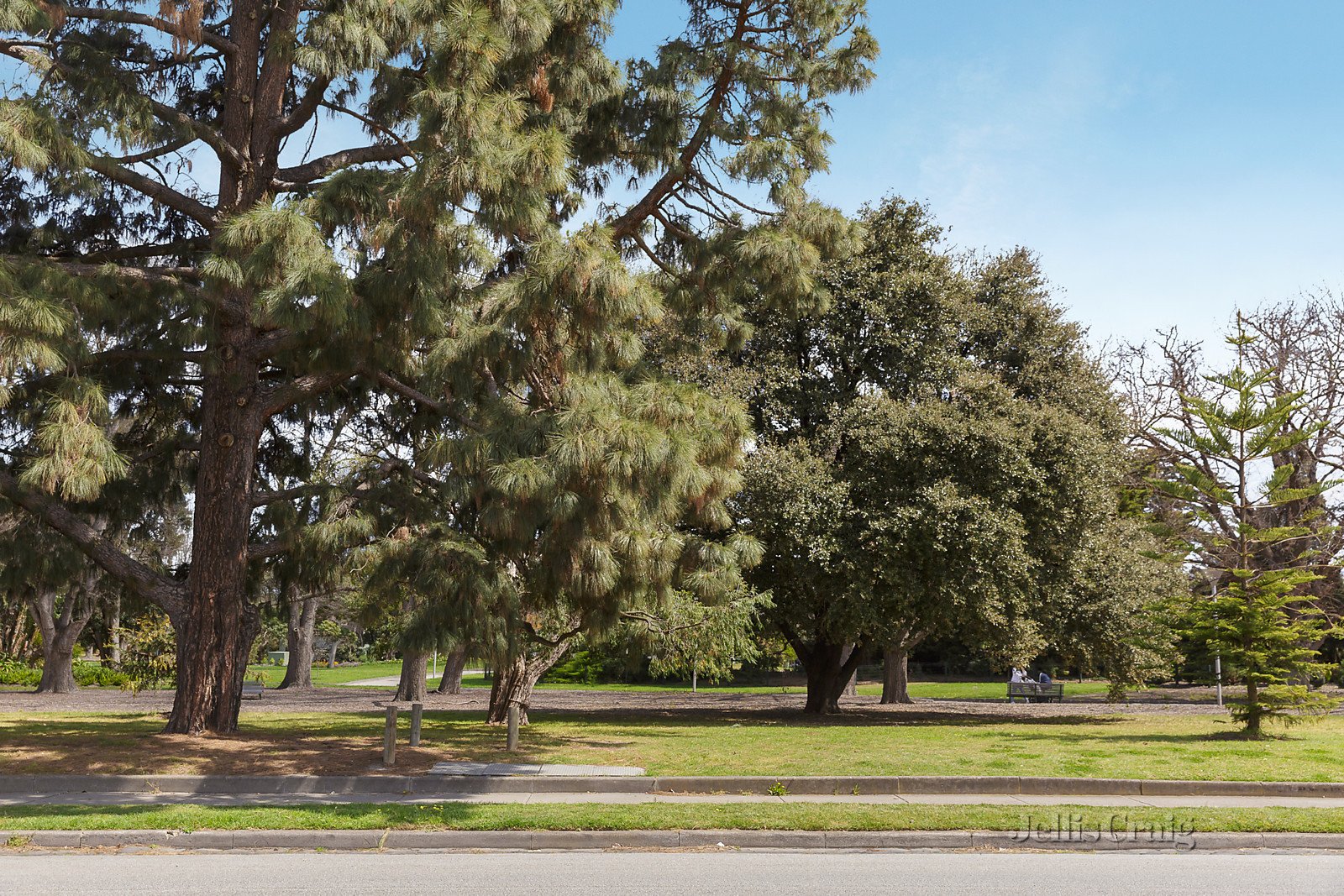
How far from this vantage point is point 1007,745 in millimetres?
15945

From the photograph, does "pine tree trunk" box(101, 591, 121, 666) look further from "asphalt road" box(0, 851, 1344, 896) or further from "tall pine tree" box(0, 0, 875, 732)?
"asphalt road" box(0, 851, 1344, 896)

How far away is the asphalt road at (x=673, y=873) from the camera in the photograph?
23.8 ft

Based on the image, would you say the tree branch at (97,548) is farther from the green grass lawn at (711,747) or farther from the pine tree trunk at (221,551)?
the green grass lawn at (711,747)

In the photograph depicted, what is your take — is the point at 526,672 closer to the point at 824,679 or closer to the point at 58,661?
the point at 824,679

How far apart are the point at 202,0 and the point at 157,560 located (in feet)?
35.4

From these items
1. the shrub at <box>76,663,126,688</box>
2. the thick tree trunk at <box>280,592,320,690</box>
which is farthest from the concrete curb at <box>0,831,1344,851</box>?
the thick tree trunk at <box>280,592,320,690</box>

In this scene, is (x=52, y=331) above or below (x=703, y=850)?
above

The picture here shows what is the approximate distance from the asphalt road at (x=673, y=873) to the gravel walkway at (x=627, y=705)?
15.7 meters

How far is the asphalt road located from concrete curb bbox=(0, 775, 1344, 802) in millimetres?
2659

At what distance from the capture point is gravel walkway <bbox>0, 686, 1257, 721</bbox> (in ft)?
81.6

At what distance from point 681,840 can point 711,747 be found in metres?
6.47

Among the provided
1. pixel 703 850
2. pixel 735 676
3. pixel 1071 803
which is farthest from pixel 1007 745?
pixel 735 676

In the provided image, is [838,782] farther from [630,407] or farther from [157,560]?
[157,560]

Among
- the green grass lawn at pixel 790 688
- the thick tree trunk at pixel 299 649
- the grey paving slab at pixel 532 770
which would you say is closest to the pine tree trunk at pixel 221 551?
the grey paving slab at pixel 532 770
